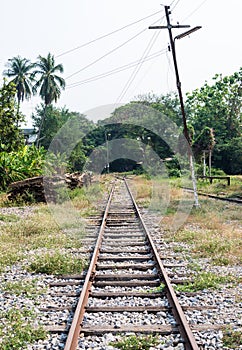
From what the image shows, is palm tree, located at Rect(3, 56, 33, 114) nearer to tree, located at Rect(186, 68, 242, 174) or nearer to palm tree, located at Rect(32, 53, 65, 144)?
palm tree, located at Rect(32, 53, 65, 144)

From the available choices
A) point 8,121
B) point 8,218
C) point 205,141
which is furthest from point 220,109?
point 8,218

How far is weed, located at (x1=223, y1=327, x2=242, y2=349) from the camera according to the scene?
378 cm

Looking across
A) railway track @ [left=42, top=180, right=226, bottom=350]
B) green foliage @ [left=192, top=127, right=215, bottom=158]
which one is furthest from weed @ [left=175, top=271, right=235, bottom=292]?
green foliage @ [left=192, top=127, right=215, bottom=158]

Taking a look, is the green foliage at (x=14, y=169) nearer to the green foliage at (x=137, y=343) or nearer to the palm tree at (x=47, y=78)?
the green foliage at (x=137, y=343)

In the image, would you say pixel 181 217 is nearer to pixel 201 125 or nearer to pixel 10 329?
pixel 10 329

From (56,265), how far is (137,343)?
3.10 metres

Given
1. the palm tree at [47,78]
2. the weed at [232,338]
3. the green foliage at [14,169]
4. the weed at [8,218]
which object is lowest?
the weed at [232,338]

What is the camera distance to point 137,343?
3803mm

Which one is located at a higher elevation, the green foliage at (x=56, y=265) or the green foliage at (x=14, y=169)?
the green foliage at (x=14, y=169)

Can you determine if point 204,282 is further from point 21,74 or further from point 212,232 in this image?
point 21,74

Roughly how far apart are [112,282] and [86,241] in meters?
3.11

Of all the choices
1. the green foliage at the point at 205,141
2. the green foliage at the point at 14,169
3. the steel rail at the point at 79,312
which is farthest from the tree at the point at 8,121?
the steel rail at the point at 79,312

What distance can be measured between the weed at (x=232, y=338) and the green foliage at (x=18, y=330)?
1734mm

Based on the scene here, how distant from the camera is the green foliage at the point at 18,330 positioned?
12.8 feet
